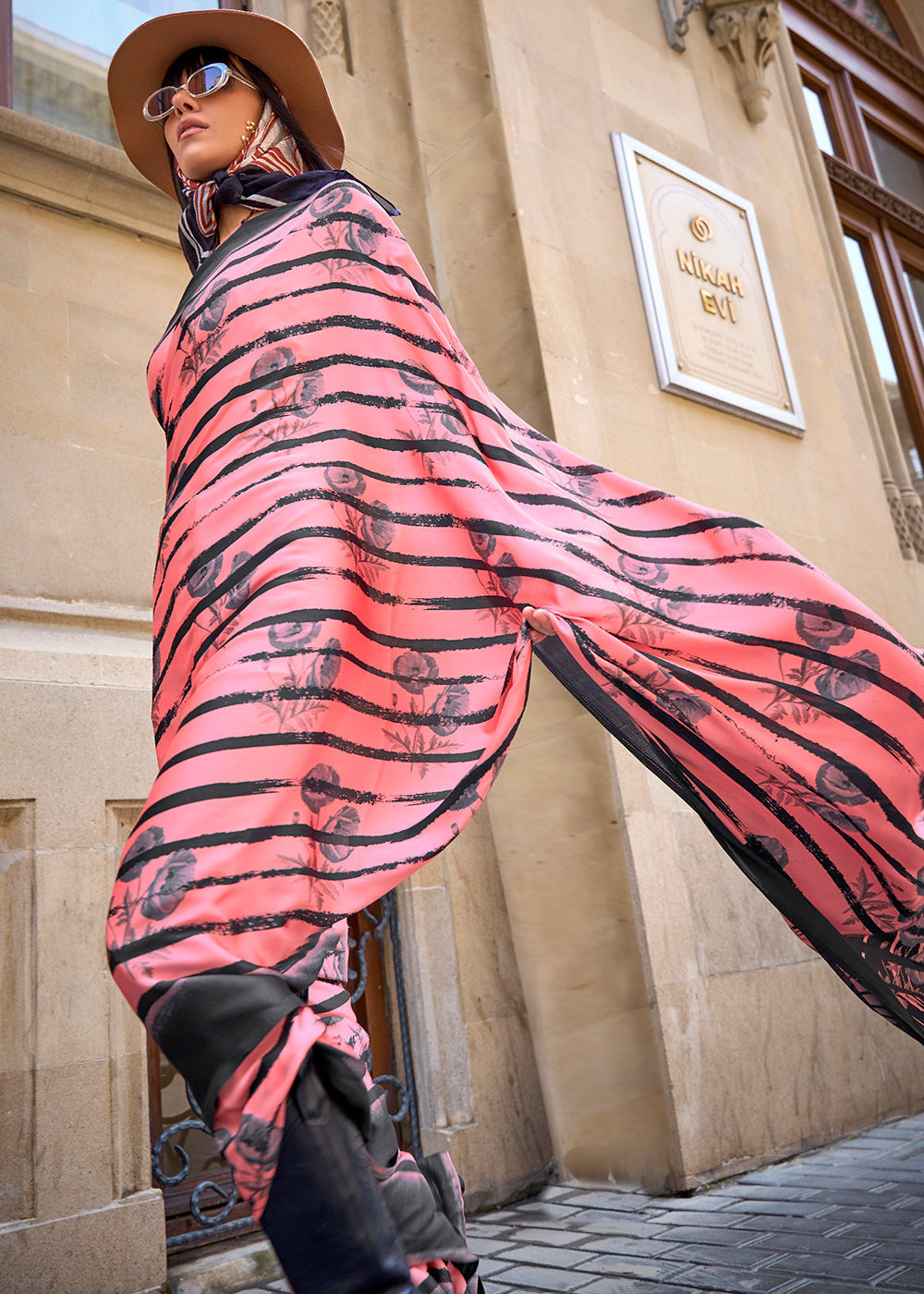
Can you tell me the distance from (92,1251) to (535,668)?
2.28 m

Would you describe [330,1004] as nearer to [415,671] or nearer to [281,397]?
[415,671]

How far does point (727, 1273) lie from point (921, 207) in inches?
324

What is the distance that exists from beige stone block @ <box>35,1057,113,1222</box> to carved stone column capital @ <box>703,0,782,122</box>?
224 inches

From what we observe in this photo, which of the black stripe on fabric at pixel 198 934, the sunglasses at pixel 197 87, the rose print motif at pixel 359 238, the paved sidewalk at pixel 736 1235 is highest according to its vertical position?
the sunglasses at pixel 197 87

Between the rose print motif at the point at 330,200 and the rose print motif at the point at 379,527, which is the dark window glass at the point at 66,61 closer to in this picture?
the rose print motif at the point at 330,200

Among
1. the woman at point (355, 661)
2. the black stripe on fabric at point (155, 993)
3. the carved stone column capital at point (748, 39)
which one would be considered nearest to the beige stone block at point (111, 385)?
the woman at point (355, 661)

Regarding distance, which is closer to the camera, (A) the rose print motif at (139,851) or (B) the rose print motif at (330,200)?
(A) the rose print motif at (139,851)

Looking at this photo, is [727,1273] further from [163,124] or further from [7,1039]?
[163,124]

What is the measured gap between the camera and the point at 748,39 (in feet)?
19.0

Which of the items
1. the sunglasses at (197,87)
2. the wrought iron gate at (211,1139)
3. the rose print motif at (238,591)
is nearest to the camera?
the rose print motif at (238,591)

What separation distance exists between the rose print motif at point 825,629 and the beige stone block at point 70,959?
1841 millimetres

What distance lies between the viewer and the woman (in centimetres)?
105

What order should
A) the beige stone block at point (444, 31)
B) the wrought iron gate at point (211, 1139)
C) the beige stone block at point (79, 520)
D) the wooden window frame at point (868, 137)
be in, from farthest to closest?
the wooden window frame at point (868, 137) < the beige stone block at point (444, 31) < the beige stone block at point (79, 520) < the wrought iron gate at point (211, 1139)

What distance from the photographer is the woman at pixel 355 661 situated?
41.3 inches
